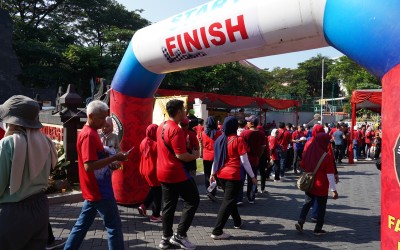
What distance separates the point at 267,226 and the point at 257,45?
282cm

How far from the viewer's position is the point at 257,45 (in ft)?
13.2

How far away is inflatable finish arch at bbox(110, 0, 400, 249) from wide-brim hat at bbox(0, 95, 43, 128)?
7.70 ft

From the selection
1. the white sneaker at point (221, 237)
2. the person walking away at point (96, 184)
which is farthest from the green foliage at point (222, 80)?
the person walking away at point (96, 184)

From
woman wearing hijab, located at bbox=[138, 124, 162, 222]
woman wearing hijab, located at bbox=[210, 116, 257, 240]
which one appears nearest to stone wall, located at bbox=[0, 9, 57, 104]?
woman wearing hijab, located at bbox=[138, 124, 162, 222]

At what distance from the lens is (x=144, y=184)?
6.26 metres

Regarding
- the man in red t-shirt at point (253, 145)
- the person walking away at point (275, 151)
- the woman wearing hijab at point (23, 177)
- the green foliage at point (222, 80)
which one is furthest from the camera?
the green foliage at point (222, 80)

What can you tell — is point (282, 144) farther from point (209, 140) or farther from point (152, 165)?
point (152, 165)

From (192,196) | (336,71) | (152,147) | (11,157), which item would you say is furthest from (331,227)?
(336,71)

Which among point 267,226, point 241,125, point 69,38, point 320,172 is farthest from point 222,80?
point 320,172

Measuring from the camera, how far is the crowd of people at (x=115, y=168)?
98.4 inches

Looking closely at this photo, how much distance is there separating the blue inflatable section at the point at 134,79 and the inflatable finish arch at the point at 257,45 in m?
0.02

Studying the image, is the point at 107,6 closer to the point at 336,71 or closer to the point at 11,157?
the point at 336,71

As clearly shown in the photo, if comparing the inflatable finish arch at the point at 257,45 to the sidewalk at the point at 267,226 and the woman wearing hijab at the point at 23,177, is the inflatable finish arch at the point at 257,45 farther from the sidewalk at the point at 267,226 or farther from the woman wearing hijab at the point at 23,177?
the woman wearing hijab at the point at 23,177

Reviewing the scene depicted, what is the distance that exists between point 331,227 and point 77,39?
91.6ft
